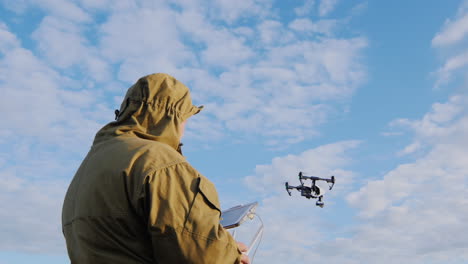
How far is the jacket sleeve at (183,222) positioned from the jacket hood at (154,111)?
0.52 metres

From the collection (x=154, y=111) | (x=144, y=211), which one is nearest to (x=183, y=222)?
(x=144, y=211)

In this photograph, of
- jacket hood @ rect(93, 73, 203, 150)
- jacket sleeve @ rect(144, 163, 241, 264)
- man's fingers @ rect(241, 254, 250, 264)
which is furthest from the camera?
jacket hood @ rect(93, 73, 203, 150)

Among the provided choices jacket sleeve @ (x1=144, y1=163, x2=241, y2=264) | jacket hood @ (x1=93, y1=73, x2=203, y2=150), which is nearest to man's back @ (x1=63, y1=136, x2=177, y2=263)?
jacket sleeve @ (x1=144, y1=163, x2=241, y2=264)

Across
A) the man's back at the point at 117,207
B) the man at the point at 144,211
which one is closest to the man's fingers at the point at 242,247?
the man at the point at 144,211

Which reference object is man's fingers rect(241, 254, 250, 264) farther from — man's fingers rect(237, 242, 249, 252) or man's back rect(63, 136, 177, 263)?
man's back rect(63, 136, 177, 263)

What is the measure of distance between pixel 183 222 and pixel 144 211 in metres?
0.27

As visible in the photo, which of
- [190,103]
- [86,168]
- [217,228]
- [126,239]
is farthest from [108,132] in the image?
[217,228]

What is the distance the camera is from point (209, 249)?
113 inches

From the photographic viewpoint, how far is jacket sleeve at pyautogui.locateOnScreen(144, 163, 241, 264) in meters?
2.84

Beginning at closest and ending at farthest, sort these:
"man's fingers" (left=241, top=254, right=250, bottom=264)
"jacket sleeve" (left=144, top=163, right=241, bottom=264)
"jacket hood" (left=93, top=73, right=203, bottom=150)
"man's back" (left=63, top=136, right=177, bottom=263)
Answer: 1. "jacket sleeve" (left=144, top=163, right=241, bottom=264)
2. "man's back" (left=63, top=136, right=177, bottom=263)
3. "man's fingers" (left=241, top=254, right=250, bottom=264)
4. "jacket hood" (left=93, top=73, right=203, bottom=150)

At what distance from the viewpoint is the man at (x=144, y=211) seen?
2.86 meters

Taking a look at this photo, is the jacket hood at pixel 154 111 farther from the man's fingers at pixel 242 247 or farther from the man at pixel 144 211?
the man's fingers at pixel 242 247

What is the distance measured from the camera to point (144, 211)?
2.95 m

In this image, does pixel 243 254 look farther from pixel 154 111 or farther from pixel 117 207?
pixel 154 111
